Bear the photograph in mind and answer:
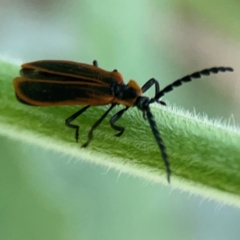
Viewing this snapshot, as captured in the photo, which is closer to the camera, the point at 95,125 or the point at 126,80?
the point at 95,125

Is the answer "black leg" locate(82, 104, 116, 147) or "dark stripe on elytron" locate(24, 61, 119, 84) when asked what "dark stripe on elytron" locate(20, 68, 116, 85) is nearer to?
"dark stripe on elytron" locate(24, 61, 119, 84)

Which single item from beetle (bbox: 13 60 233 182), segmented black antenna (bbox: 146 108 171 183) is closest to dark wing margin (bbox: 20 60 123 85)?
beetle (bbox: 13 60 233 182)

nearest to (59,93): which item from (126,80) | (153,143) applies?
(153,143)

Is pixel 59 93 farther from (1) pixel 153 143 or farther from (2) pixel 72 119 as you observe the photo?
(1) pixel 153 143

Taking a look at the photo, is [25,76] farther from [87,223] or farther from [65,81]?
[87,223]

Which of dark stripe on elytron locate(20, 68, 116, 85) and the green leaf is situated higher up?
dark stripe on elytron locate(20, 68, 116, 85)

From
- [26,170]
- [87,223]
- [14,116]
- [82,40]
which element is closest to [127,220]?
[87,223]
